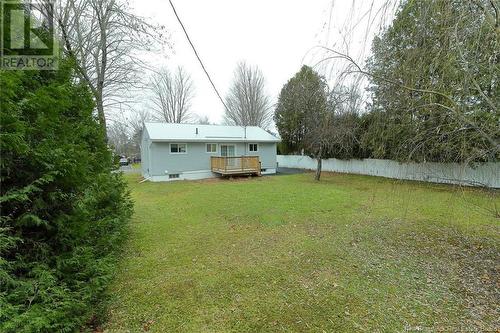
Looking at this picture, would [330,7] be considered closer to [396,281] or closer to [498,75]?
[498,75]

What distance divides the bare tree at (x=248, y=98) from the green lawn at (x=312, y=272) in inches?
873

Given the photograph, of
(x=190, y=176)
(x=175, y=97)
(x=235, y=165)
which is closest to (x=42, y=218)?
(x=235, y=165)

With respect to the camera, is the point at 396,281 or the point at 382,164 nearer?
the point at 396,281

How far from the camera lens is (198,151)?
1598 cm

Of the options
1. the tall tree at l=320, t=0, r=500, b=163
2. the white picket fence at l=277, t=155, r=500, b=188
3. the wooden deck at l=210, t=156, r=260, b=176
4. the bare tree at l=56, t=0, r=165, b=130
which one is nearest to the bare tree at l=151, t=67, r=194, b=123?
the white picket fence at l=277, t=155, r=500, b=188

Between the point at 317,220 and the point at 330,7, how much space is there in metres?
5.16

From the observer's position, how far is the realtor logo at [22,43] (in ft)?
7.61

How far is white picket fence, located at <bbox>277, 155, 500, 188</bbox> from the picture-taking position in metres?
3.46

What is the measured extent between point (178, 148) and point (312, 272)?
43.2 ft

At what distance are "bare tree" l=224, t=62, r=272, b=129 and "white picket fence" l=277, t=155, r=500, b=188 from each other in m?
6.03

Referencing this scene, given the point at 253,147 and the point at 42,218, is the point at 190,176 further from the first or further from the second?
the point at 42,218

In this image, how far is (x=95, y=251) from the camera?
10.2ft

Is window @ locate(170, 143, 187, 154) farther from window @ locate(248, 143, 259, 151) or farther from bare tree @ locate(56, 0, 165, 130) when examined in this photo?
window @ locate(248, 143, 259, 151)

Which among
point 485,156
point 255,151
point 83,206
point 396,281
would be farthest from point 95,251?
point 255,151
